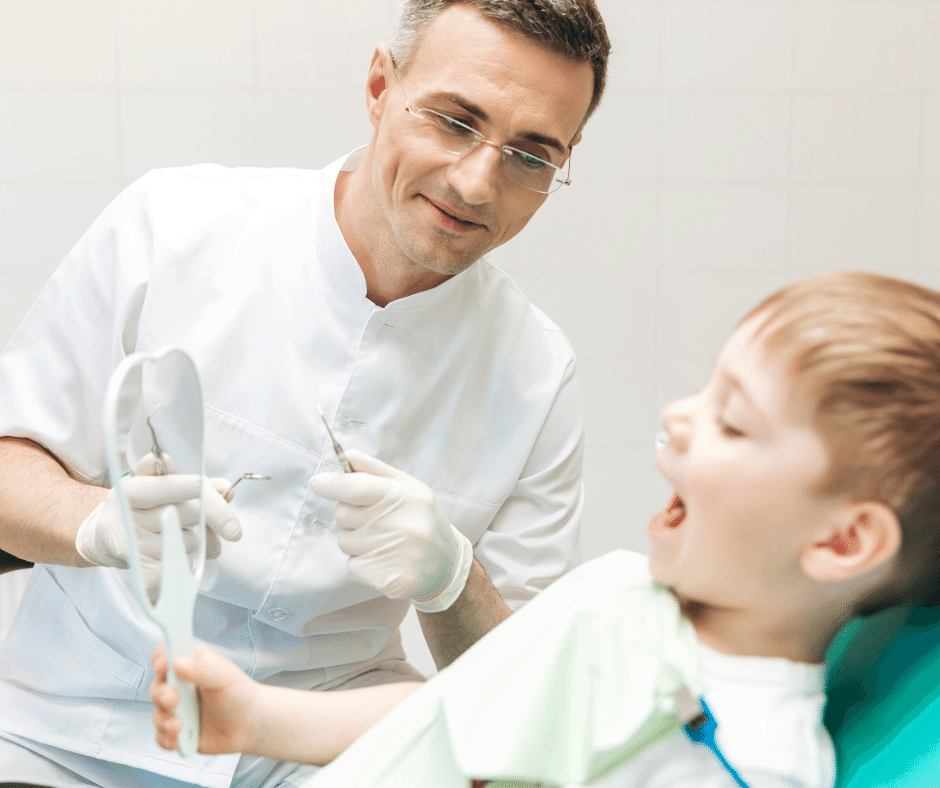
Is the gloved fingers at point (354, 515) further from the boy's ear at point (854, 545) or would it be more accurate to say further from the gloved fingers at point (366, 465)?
the boy's ear at point (854, 545)

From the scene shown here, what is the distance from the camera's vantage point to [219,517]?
0.99 metres

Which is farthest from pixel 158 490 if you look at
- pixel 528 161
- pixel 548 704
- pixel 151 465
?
pixel 528 161

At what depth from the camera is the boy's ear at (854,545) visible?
26.0 inches

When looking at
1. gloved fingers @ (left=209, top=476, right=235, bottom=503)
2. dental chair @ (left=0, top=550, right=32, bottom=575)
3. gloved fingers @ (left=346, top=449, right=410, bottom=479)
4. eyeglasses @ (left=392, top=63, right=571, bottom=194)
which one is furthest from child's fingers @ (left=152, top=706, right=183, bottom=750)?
eyeglasses @ (left=392, top=63, right=571, bottom=194)

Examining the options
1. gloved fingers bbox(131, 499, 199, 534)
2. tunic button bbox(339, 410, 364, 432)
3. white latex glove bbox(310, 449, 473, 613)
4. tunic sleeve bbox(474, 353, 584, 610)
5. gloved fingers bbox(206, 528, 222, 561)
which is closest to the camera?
gloved fingers bbox(131, 499, 199, 534)

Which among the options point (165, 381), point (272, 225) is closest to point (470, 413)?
point (272, 225)

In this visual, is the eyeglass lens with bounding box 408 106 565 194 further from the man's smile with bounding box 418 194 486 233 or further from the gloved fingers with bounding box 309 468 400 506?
the gloved fingers with bounding box 309 468 400 506

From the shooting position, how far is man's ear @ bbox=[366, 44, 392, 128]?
1.34 meters

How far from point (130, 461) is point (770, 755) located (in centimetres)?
63

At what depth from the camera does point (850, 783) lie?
2.39 feet

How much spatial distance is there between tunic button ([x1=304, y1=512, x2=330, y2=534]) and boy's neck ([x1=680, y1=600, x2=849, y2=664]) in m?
0.64

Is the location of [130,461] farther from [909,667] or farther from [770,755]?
[909,667]

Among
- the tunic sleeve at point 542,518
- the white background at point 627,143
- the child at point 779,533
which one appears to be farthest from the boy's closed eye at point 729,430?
the white background at point 627,143

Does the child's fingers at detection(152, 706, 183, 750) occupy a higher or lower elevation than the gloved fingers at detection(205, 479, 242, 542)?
lower
